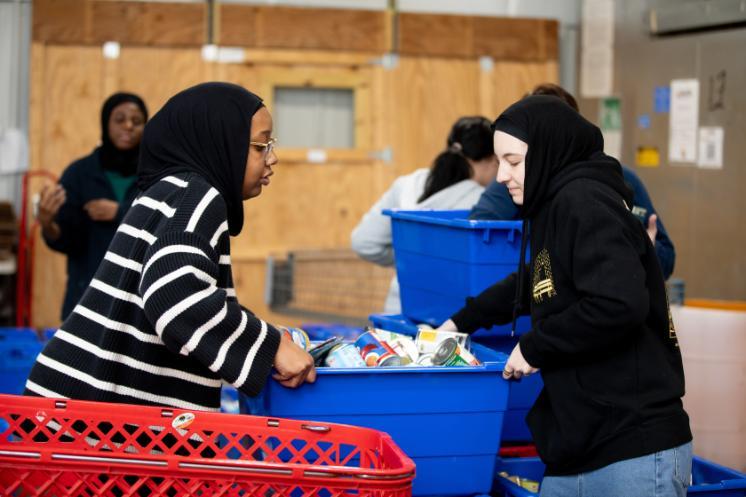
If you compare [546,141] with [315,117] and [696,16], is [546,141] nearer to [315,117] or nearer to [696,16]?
[696,16]

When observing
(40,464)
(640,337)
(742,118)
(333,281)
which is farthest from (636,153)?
(40,464)

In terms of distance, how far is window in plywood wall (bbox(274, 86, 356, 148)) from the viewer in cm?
798

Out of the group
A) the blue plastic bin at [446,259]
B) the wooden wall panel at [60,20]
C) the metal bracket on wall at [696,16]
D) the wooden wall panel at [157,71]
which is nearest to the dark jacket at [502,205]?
the blue plastic bin at [446,259]

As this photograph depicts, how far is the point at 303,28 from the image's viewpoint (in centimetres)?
775

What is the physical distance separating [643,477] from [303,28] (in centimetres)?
610

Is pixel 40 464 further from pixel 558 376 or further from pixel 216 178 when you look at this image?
pixel 558 376

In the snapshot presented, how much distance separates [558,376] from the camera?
2227 mm

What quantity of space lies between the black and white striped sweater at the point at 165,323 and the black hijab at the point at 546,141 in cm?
66

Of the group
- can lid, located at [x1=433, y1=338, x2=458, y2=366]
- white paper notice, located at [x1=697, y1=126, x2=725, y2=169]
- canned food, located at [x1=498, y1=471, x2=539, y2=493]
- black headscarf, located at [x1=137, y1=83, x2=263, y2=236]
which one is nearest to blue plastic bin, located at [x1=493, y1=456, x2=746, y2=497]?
canned food, located at [x1=498, y1=471, x2=539, y2=493]

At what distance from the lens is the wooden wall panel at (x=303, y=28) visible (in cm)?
764

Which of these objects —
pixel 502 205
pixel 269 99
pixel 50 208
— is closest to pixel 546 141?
pixel 502 205

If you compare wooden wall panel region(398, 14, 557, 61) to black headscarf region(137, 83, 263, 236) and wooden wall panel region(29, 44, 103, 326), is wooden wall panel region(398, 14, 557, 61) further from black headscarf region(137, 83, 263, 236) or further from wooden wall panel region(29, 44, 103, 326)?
black headscarf region(137, 83, 263, 236)

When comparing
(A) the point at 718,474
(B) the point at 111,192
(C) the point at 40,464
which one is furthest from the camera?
(B) the point at 111,192

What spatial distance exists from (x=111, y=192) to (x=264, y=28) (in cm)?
341
